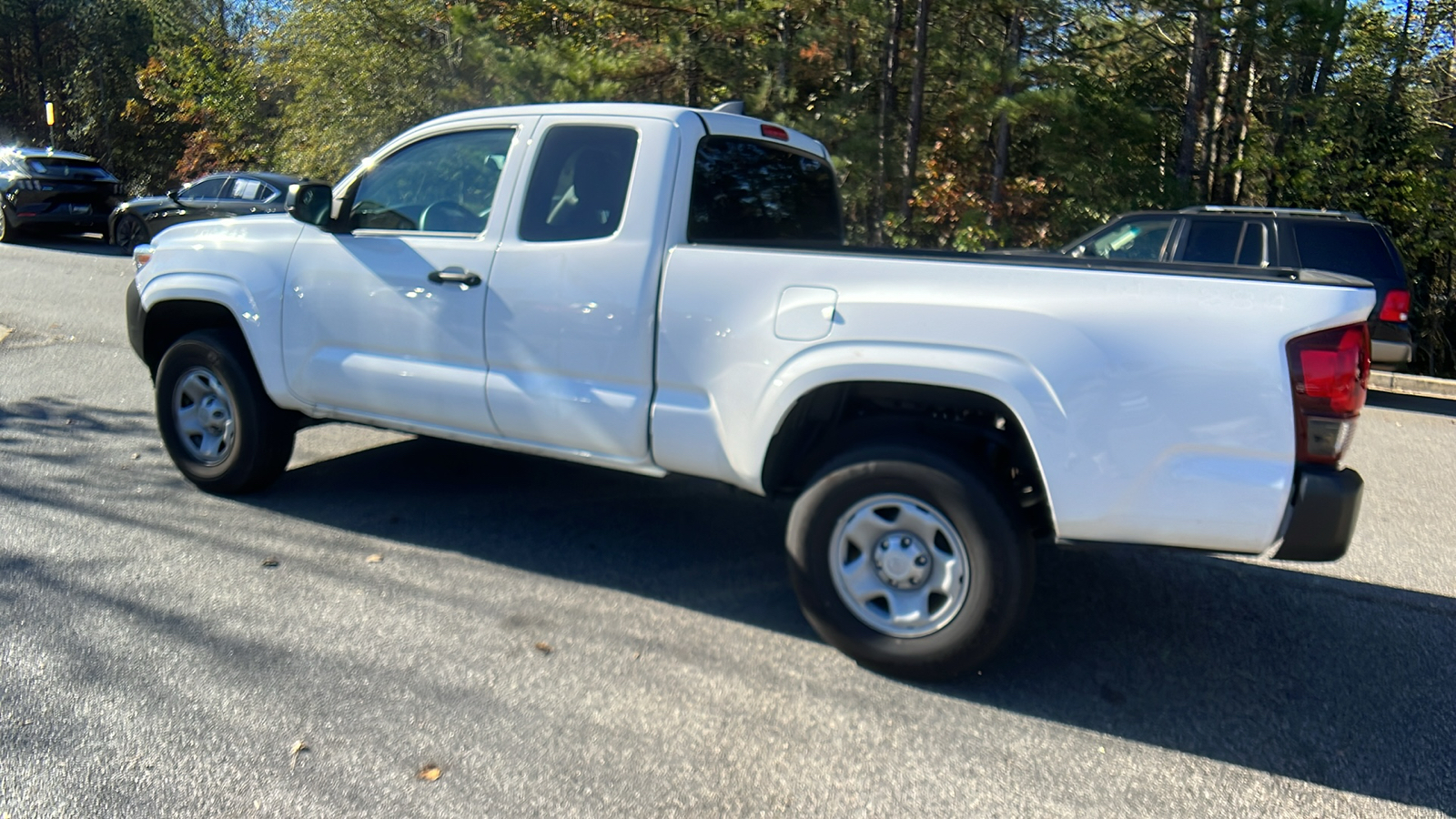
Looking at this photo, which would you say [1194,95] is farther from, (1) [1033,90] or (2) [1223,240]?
(2) [1223,240]

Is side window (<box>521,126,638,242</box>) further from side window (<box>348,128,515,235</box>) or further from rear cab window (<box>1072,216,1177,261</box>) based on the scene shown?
rear cab window (<box>1072,216,1177,261</box>)

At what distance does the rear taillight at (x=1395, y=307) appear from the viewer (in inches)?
385

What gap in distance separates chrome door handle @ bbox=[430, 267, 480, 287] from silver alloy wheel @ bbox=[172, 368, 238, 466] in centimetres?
147

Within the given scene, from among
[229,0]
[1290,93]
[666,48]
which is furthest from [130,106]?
[1290,93]

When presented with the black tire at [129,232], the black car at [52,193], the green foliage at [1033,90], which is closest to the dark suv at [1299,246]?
the green foliage at [1033,90]

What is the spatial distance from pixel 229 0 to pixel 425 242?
3361 centimetres

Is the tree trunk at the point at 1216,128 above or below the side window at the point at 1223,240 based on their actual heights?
above

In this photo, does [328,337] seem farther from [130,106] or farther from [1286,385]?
[130,106]

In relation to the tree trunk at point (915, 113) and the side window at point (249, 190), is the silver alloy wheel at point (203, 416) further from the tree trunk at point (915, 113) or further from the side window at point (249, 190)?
the side window at point (249, 190)

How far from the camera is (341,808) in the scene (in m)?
3.00

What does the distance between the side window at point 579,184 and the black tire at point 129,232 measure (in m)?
17.4

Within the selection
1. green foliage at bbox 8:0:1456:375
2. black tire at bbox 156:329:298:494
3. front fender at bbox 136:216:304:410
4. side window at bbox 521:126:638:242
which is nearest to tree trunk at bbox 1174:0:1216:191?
green foliage at bbox 8:0:1456:375

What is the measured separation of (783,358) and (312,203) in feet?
7.98

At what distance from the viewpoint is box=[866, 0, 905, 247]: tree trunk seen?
13617 mm
